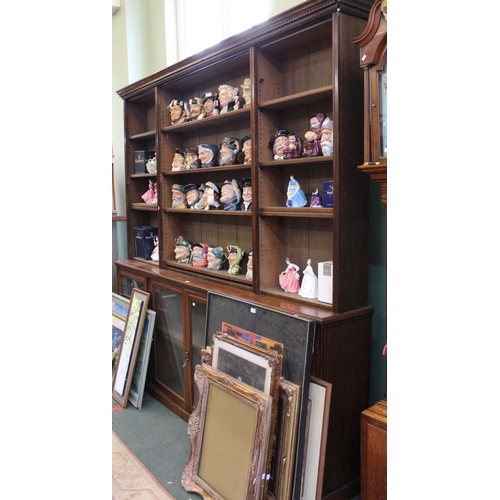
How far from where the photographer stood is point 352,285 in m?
2.09

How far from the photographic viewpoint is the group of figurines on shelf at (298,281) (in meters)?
2.26

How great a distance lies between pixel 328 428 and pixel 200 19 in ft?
10.0

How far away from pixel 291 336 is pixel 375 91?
1.04 metres

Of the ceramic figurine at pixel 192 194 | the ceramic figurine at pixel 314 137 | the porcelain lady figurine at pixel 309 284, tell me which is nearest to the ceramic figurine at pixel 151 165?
the ceramic figurine at pixel 192 194

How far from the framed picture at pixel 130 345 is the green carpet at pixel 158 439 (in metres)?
0.12

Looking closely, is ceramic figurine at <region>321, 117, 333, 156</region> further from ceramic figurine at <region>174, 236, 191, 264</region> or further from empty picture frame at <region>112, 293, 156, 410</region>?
empty picture frame at <region>112, 293, 156, 410</region>

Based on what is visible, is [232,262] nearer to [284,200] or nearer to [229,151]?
[284,200]

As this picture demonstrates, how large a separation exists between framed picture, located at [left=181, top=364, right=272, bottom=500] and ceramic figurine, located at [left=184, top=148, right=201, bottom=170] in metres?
1.35

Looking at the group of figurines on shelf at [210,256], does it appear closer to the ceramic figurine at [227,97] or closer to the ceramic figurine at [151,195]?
the ceramic figurine at [151,195]

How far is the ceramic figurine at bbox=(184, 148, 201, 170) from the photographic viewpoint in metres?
3.04

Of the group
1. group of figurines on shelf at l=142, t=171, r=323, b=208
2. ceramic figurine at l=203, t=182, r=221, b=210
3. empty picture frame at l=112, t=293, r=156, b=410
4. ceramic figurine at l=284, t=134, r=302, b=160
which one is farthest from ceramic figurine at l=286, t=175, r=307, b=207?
empty picture frame at l=112, t=293, r=156, b=410

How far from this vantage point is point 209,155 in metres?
2.88
